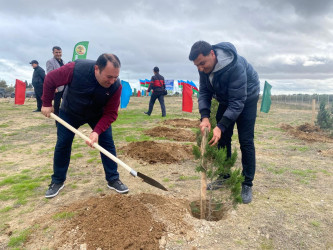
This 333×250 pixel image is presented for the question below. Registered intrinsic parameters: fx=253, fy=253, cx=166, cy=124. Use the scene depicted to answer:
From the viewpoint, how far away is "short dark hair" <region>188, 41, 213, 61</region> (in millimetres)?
2875

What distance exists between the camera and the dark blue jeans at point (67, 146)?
365 cm

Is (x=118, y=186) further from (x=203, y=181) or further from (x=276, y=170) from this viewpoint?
(x=276, y=170)

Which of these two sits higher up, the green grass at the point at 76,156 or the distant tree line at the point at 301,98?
the distant tree line at the point at 301,98

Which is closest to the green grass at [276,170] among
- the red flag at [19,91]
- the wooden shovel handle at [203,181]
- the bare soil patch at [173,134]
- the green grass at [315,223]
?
the green grass at [315,223]

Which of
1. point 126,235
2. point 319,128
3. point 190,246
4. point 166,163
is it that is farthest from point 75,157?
point 319,128

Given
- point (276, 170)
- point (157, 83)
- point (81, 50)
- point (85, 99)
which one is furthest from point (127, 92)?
point (85, 99)

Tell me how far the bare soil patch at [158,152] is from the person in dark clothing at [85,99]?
69.7 inches

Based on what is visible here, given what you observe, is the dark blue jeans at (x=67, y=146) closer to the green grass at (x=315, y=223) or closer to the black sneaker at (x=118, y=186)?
the black sneaker at (x=118, y=186)

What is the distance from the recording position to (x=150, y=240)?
2.69m

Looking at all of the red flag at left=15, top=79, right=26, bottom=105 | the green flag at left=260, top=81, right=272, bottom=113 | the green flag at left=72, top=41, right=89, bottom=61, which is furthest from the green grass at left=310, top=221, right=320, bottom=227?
the red flag at left=15, top=79, right=26, bottom=105

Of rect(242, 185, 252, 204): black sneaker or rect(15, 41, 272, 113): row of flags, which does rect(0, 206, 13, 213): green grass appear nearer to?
rect(242, 185, 252, 204): black sneaker

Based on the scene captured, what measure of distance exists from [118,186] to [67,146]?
3.24ft

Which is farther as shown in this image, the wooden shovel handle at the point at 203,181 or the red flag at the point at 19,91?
the red flag at the point at 19,91

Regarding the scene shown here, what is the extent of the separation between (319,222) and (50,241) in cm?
328
